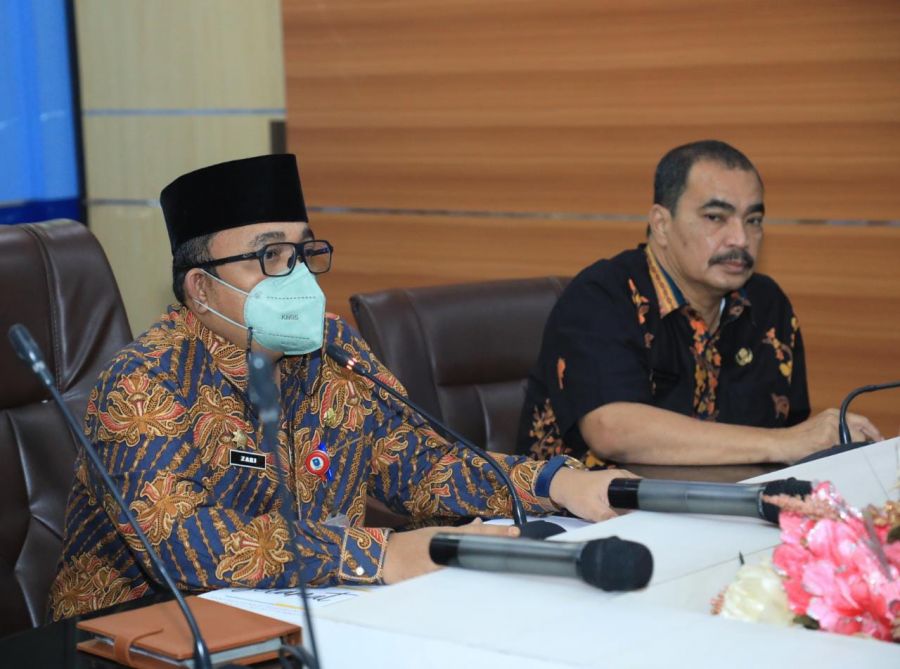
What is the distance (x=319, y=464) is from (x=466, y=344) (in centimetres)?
72

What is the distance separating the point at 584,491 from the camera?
1796mm

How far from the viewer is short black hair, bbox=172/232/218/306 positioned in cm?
190

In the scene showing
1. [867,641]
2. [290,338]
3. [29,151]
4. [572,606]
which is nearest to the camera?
[867,641]

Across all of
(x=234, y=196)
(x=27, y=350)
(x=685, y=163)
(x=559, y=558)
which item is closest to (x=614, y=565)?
(x=559, y=558)

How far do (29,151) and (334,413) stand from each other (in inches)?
115

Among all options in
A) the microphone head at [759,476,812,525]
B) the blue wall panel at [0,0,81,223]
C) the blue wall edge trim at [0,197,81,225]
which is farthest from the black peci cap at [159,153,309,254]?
the blue wall panel at [0,0,81,223]

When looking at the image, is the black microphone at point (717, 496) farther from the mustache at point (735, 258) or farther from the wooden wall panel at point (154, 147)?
the wooden wall panel at point (154, 147)

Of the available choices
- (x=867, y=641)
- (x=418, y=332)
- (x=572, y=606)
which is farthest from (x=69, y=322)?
(x=867, y=641)

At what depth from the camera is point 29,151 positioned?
450 cm

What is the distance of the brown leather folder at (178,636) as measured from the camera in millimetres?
1239

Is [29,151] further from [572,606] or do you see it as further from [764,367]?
[572,606]

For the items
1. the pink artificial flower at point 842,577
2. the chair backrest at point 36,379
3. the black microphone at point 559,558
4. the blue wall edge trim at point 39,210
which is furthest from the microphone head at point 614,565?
the blue wall edge trim at point 39,210

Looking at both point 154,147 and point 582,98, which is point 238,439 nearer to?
point 582,98

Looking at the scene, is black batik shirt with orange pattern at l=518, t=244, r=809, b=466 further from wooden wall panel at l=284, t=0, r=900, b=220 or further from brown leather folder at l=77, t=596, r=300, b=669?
brown leather folder at l=77, t=596, r=300, b=669
